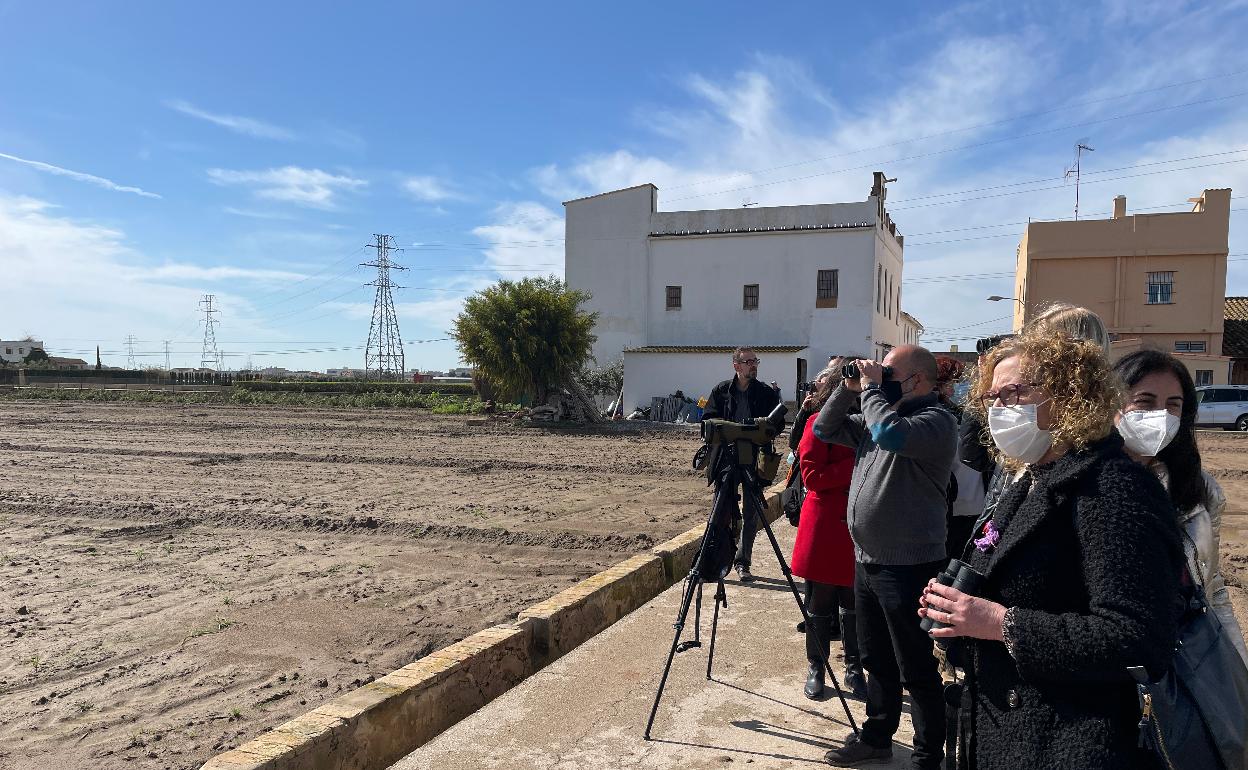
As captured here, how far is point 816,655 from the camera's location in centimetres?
384

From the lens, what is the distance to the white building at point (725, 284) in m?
29.9

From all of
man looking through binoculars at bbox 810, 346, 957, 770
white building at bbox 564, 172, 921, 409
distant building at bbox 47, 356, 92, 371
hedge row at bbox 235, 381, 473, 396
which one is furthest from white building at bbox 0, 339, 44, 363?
man looking through binoculars at bbox 810, 346, 957, 770

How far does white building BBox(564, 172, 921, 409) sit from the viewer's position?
2986 cm

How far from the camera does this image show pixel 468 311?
25.6 m

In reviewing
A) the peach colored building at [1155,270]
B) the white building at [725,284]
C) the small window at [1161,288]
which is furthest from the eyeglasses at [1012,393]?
the small window at [1161,288]

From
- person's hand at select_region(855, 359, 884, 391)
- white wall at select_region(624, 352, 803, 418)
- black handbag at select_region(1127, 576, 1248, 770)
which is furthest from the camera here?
white wall at select_region(624, 352, 803, 418)

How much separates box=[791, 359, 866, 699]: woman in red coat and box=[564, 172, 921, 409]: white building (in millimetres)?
24665

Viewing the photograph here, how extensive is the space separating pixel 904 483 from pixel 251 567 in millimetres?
6058

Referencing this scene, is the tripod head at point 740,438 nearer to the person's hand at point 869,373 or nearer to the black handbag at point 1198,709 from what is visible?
the person's hand at point 869,373

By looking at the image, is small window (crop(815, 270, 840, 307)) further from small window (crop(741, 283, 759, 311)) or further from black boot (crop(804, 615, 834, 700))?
black boot (crop(804, 615, 834, 700))

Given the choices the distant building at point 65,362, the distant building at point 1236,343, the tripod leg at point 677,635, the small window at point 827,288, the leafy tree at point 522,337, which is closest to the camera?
the tripod leg at point 677,635

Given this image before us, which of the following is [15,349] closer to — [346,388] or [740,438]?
[346,388]

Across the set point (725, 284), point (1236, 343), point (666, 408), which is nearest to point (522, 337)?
point (666, 408)

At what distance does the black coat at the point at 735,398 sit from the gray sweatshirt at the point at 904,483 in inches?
120
